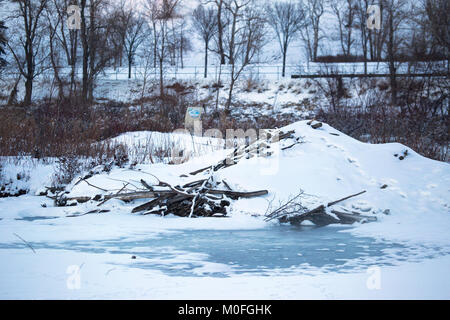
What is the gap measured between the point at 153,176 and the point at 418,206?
4816mm

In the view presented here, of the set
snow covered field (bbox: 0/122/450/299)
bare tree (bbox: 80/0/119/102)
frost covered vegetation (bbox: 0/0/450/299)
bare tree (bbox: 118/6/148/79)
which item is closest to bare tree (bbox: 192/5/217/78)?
bare tree (bbox: 118/6/148/79)

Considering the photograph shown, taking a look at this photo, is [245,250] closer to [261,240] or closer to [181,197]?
[261,240]

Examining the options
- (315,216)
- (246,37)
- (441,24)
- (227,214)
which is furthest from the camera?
(246,37)

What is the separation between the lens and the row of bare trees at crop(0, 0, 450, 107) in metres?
27.0

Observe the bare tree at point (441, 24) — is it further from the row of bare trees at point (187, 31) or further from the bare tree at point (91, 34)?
the bare tree at point (91, 34)

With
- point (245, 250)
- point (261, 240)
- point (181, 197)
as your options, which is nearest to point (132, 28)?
point (181, 197)

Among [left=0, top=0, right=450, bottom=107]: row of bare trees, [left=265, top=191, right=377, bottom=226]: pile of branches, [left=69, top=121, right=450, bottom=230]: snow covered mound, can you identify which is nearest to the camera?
[left=265, top=191, right=377, bottom=226]: pile of branches

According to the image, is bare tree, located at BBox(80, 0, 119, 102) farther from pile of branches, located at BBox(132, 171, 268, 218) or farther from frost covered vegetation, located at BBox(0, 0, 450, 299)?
pile of branches, located at BBox(132, 171, 268, 218)

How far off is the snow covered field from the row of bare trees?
17748 millimetres

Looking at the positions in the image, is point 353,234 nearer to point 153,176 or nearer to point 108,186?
point 153,176

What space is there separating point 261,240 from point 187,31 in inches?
1605

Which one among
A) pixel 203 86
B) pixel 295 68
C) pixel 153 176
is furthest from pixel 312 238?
pixel 295 68

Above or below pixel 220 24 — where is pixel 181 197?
below

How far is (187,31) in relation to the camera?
43.9 meters
